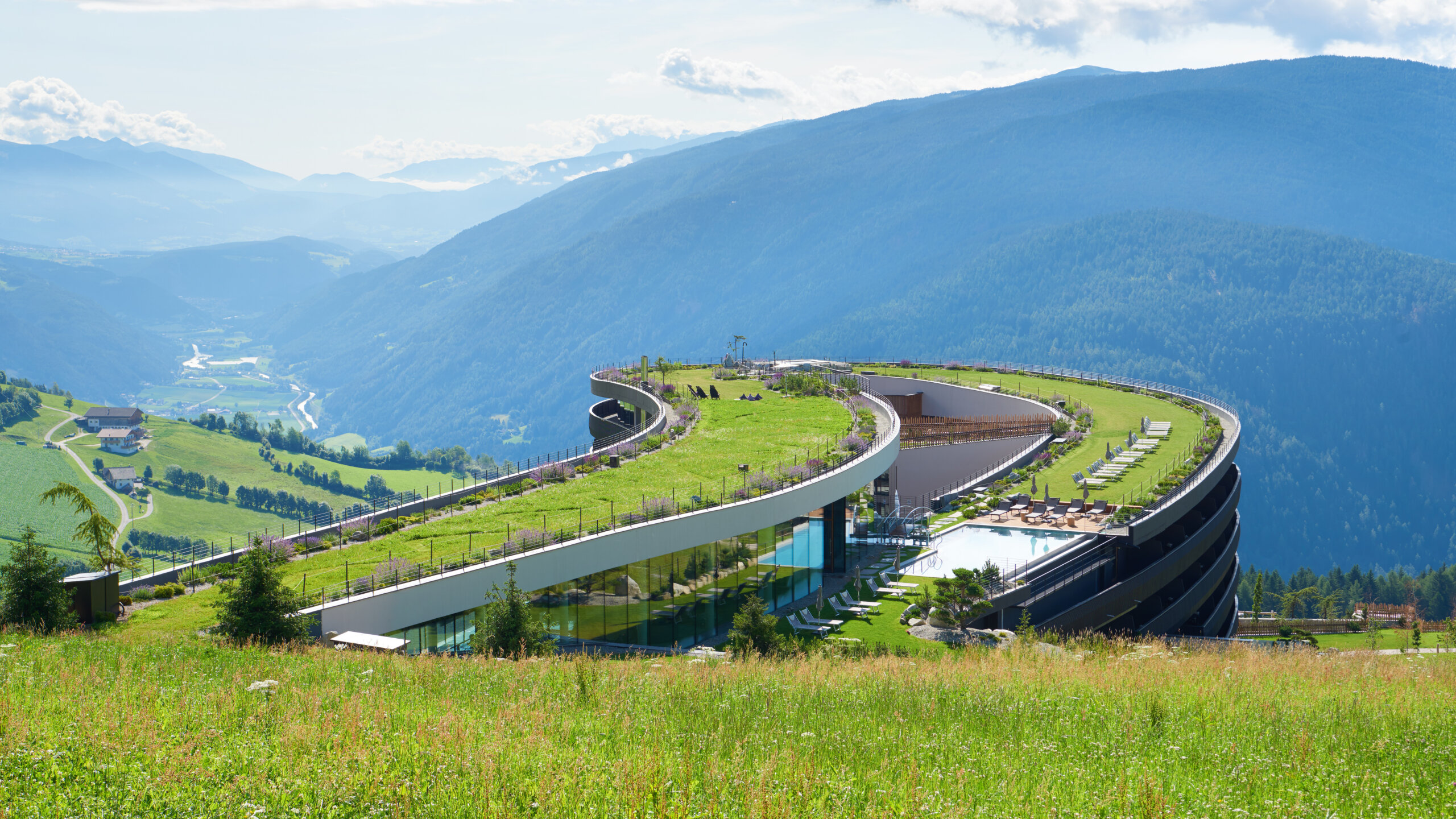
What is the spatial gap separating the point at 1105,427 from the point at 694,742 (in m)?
62.8

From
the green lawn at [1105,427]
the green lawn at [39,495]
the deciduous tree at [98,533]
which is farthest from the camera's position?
the green lawn at [39,495]

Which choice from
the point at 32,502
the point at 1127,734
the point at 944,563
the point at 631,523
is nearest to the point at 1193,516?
the point at 944,563

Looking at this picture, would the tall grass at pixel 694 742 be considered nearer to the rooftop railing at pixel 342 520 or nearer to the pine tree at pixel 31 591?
the pine tree at pixel 31 591

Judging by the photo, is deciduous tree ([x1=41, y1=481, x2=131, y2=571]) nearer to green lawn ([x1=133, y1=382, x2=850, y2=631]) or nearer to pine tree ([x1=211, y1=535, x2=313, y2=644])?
green lawn ([x1=133, y1=382, x2=850, y2=631])

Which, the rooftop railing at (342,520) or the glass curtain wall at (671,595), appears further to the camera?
the glass curtain wall at (671,595)

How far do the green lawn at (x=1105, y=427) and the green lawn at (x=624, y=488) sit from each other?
1260 cm

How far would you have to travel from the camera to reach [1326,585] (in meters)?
139

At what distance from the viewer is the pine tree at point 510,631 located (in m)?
21.2

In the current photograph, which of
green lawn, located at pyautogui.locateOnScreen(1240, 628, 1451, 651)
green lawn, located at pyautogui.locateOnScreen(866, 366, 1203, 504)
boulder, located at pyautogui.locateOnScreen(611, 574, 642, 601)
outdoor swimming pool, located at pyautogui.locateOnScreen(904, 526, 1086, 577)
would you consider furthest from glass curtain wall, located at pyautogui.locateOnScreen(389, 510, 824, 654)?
green lawn, located at pyautogui.locateOnScreen(1240, 628, 1451, 651)

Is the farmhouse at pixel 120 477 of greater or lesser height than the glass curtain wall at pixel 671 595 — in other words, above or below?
below

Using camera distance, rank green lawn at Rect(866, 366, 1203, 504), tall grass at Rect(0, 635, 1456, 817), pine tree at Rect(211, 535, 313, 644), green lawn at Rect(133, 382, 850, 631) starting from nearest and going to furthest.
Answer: tall grass at Rect(0, 635, 1456, 817) < pine tree at Rect(211, 535, 313, 644) < green lawn at Rect(133, 382, 850, 631) < green lawn at Rect(866, 366, 1203, 504)

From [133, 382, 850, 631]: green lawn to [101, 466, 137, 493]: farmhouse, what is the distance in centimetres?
16865

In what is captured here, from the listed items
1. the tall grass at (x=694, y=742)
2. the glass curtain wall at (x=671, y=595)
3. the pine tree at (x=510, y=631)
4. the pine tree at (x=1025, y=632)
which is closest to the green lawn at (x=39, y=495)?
the glass curtain wall at (x=671, y=595)

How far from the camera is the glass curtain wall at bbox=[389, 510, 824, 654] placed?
26.9 m
